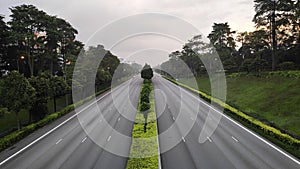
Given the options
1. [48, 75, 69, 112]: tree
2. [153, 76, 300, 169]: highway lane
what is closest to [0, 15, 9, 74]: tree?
[48, 75, 69, 112]: tree

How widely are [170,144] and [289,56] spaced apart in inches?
2090

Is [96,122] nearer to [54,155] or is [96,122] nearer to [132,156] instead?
[54,155]

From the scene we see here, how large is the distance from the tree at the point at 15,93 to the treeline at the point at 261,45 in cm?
4719

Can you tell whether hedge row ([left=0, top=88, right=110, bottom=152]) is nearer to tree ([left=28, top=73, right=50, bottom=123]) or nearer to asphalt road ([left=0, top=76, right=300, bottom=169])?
asphalt road ([left=0, top=76, right=300, bottom=169])

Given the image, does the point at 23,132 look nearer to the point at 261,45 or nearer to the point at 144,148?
the point at 144,148

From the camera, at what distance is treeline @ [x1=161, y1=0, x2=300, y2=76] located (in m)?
58.3

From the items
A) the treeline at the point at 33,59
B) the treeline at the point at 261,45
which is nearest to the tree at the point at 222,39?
the treeline at the point at 261,45

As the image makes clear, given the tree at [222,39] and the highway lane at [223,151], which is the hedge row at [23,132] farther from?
the tree at [222,39]

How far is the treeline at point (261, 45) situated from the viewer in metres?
58.3

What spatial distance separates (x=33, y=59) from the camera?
6084 centimetres

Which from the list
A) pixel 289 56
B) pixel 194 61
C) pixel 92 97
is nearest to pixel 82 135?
pixel 92 97

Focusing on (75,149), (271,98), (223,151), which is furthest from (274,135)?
(75,149)

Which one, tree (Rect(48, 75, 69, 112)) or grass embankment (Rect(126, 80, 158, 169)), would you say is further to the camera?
tree (Rect(48, 75, 69, 112))

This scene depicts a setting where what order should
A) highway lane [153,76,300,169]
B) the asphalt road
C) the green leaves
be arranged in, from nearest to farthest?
1. highway lane [153,76,300,169]
2. the asphalt road
3. the green leaves
